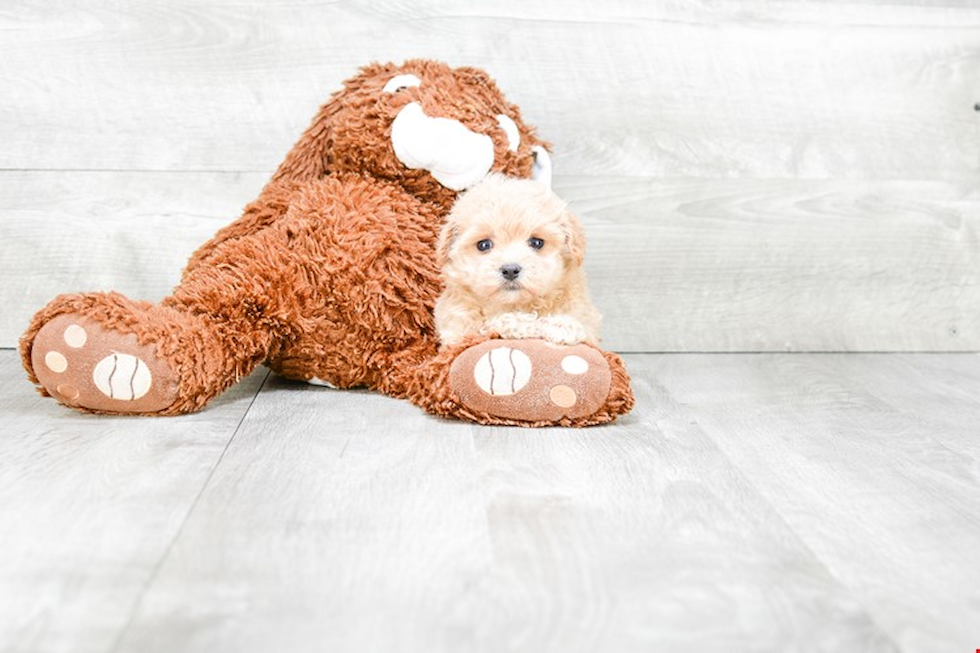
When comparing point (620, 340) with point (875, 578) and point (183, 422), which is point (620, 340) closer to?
point (183, 422)

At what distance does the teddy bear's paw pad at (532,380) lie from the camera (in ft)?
3.50

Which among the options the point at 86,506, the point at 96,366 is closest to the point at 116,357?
the point at 96,366

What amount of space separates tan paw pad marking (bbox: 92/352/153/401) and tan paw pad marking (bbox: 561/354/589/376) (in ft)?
1.41

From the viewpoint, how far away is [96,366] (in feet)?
3.45

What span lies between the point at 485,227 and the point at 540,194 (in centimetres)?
8

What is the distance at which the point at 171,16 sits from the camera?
1.43 m

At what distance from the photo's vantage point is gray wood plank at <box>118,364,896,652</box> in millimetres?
667

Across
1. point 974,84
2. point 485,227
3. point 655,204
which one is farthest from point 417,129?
point 974,84

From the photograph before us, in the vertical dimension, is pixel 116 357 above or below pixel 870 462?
above

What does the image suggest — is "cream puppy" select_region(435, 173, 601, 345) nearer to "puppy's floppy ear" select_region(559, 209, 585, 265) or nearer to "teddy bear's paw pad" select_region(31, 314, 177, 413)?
"puppy's floppy ear" select_region(559, 209, 585, 265)

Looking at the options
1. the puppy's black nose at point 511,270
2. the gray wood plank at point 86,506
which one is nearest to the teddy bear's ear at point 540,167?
the puppy's black nose at point 511,270

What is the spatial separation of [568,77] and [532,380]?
588mm

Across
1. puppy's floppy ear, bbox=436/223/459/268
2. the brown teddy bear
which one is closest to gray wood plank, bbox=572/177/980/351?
the brown teddy bear

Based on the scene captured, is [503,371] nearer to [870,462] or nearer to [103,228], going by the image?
[870,462]
